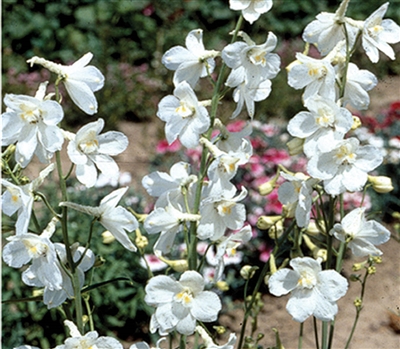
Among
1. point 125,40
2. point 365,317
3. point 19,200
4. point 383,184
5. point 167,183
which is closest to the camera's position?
point 19,200

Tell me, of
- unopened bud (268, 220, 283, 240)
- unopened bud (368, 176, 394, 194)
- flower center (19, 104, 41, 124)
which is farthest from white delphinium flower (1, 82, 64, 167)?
unopened bud (368, 176, 394, 194)

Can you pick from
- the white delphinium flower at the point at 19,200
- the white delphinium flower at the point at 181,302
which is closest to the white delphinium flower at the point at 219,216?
the white delphinium flower at the point at 181,302

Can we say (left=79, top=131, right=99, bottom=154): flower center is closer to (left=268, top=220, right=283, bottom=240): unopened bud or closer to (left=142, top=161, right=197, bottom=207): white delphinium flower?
(left=142, top=161, right=197, bottom=207): white delphinium flower

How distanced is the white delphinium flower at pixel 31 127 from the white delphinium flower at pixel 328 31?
21.7 inches

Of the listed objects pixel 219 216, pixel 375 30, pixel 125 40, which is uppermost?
pixel 375 30

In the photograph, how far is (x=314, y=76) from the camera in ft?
4.70

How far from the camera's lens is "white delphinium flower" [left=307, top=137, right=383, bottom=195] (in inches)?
55.2

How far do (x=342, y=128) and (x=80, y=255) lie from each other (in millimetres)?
575

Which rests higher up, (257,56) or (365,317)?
(257,56)

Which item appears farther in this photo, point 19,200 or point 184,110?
point 184,110

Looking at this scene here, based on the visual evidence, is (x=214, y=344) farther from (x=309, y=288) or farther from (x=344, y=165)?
(x=344, y=165)

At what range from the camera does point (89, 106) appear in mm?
1341

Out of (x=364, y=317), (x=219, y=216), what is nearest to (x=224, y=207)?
(x=219, y=216)

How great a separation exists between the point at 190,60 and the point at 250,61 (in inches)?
5.5
